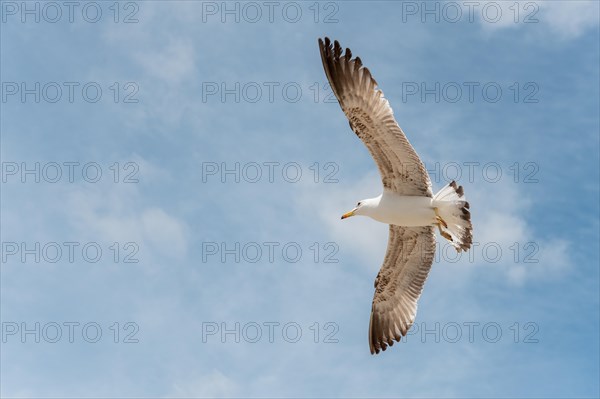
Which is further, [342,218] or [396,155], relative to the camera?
[342,218]

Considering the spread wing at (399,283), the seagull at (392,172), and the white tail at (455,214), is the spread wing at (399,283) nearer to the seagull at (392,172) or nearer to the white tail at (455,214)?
the seagull at (392,172)

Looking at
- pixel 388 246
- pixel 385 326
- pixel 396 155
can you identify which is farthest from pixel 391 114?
pixel 385 326

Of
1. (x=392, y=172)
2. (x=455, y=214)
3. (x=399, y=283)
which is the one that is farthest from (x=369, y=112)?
(x=399, y=283)

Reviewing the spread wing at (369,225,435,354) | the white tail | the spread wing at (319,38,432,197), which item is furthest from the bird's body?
the spread wing at (369,225,435,354)

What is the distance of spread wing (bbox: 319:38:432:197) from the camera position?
12523 mm

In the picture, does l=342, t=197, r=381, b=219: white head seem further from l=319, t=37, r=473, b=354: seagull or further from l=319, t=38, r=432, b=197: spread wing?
l=319, t=38, r=432, b=197: spread wing

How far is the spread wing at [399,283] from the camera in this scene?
14.3 m

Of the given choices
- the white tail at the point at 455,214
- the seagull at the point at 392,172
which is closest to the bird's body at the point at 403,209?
the seagull at the point at 392,172

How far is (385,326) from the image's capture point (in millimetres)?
15016

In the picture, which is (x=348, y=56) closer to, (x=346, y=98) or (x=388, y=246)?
(x=346, y=98)

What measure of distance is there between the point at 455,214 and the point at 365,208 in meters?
1.53

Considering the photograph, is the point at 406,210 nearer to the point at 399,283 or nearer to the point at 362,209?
the point at 362,209

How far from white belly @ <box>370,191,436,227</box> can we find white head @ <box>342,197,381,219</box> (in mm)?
118

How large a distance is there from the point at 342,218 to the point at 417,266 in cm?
170
